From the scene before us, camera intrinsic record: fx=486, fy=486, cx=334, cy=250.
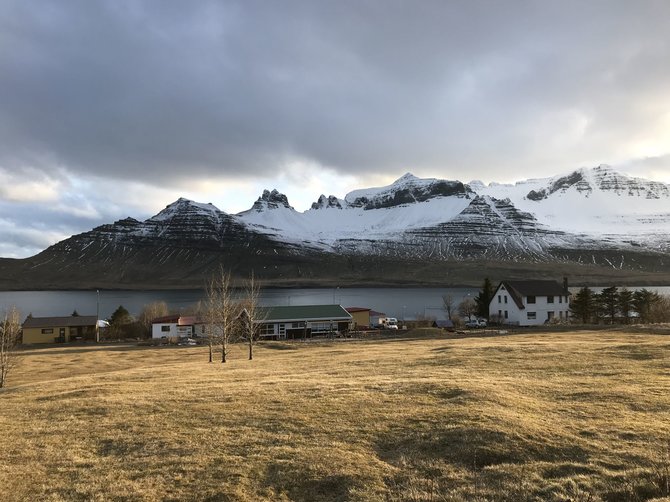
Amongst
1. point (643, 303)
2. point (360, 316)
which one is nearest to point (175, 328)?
point (360, 316)

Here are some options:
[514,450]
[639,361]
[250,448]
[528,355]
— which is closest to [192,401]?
[250,448]

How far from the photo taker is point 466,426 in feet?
45.8

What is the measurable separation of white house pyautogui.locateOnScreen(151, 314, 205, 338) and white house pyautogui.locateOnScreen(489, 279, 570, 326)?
5536 centimetres

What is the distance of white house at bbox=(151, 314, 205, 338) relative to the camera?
287ft

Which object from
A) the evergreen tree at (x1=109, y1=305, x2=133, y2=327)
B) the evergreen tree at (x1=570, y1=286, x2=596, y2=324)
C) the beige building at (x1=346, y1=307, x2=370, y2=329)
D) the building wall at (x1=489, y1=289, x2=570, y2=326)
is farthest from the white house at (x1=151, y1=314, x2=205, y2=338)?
the evergreen tree at (x1=570, y1=286, x2=596, y2=324)

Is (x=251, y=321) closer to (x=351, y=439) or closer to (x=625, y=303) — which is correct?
(x=351, y=439)

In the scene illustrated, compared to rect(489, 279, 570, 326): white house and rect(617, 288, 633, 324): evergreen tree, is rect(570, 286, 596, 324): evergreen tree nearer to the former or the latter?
rect(489, 279, 570, 326): white house

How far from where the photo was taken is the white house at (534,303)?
3295 inches

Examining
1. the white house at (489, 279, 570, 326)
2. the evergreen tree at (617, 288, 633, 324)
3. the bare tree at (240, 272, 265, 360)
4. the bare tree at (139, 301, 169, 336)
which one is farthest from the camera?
the bare tree at (139, 301, 169, 336)

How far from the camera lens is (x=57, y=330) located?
9206cm

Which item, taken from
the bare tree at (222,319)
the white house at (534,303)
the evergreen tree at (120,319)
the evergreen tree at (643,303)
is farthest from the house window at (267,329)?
the evergreen tree at (643,303)

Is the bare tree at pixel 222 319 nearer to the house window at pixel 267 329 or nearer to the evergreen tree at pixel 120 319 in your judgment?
the house window at pixel 267 329

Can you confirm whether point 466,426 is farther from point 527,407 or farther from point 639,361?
point 639,361

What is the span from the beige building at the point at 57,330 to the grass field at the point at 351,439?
7809 cm
